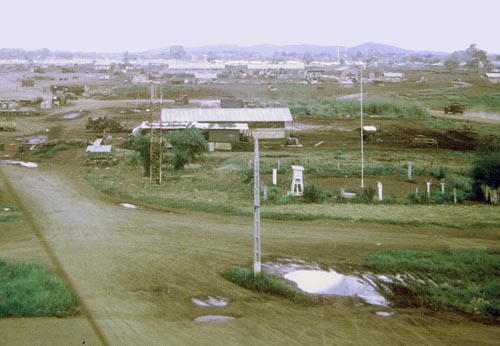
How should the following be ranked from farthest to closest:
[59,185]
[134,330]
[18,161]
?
[18,161] < [59,185] < [134,330]

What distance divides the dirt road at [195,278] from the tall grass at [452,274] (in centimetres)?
62

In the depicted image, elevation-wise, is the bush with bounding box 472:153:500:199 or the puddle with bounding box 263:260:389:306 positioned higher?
the bush with bounding box 472:153:500:199

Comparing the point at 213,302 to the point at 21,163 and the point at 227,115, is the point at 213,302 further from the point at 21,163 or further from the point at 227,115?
the point at 227,115

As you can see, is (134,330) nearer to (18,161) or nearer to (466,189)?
(466,189)

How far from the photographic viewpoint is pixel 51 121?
144ft

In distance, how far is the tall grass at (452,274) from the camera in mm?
11516

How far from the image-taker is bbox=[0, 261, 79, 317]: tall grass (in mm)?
10758

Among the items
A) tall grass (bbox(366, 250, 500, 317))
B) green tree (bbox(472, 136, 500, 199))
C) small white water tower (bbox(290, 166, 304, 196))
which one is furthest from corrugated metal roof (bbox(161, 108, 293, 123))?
tall grass (bbox(366, 250, 500, 317))

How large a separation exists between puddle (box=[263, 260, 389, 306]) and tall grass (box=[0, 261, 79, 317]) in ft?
14.9

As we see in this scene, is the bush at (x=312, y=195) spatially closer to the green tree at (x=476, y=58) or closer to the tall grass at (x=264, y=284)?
the tall grass at (x=264, y=284)

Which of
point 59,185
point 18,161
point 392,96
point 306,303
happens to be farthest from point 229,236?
point 392,96

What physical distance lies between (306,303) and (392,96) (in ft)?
172

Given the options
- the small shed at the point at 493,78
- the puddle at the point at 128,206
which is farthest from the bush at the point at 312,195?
the small shed at the point at 493,78

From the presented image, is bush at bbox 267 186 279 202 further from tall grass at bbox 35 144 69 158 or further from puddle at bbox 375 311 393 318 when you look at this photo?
tall grass at bbox 35 144 69 158
